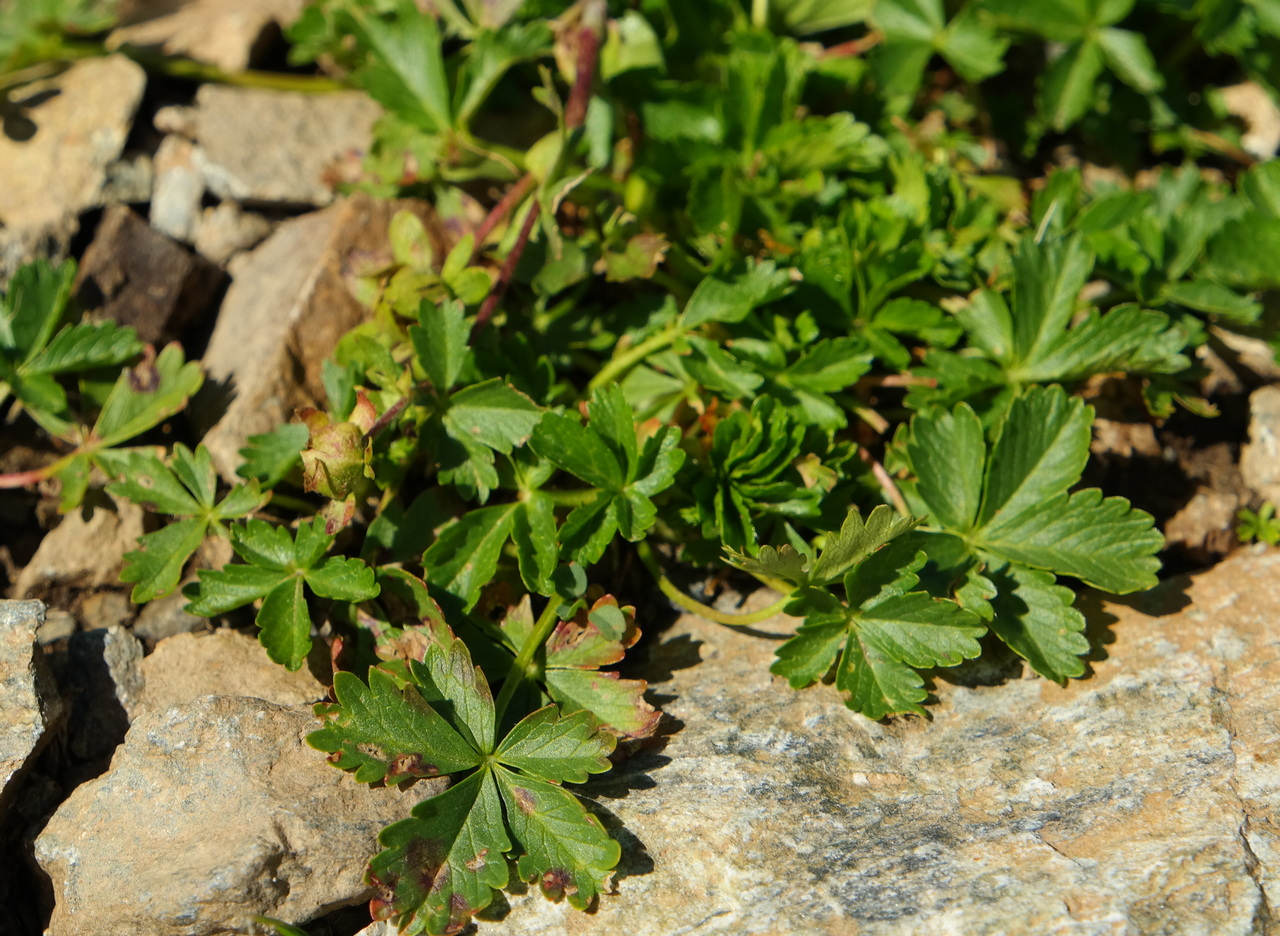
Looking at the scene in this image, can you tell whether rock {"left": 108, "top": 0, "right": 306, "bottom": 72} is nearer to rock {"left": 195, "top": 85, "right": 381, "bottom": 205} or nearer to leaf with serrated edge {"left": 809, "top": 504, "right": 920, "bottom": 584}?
rock {"left": 195, "top": 85, "right": 381, "bottom": 205}

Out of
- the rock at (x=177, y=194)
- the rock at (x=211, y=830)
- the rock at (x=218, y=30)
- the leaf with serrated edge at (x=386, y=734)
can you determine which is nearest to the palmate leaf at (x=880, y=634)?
the leaf with serrated edge at (x=386, y=734)

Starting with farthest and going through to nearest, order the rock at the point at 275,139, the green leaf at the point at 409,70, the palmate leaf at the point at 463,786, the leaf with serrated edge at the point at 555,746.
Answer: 1. the rock at the point at 275,139
2. the green leaf at the point at 409,70
3. the leaf with serrated edge at the point at 555,746
4. the palmate leaf at the point at 463,786

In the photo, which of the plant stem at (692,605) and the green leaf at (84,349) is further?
the green leaf at (84,349)

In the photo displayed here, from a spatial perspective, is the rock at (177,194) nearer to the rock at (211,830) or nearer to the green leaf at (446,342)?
the green leaf at (446,342)

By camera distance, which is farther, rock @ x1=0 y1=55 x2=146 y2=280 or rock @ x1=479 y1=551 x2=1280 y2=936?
rock @ x1=0 y1=55 x2=146 y2=280

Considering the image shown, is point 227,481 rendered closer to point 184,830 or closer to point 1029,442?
point 184,830

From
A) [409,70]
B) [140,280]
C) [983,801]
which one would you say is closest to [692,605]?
[983,801]

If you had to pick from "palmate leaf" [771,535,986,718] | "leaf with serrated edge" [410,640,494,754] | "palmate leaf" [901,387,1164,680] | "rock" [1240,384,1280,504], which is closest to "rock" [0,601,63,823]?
"leaf with serrated edge" [410,640,494,754]
